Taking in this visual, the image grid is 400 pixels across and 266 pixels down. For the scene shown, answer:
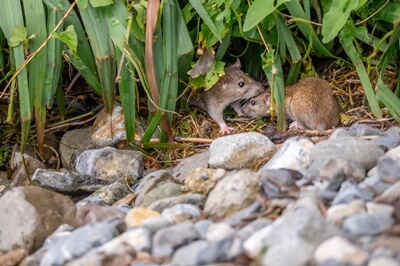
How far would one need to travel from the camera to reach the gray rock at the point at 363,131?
4.44 meters

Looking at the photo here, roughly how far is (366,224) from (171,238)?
699 mm

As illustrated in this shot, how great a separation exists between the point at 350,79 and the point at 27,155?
204cm

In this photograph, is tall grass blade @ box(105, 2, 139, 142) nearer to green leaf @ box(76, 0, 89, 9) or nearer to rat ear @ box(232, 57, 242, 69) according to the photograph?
green leaf @ box(76, 0, 89, 9)

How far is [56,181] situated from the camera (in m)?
4.91

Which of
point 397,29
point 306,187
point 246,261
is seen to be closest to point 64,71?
point 397,29

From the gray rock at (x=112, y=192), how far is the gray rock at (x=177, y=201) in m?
0.73

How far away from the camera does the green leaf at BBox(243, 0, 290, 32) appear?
4723 mm

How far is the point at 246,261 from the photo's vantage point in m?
2.97


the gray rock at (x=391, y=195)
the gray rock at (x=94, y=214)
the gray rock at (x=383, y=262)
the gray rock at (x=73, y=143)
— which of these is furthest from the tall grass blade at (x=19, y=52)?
the gray rock at (x=383, y=262)

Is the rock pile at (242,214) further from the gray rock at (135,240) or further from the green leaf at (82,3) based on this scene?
the green leaf at (82,3)

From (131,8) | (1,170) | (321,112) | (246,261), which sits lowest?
(1,170)

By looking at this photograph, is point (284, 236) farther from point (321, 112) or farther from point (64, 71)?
point (64, 71)

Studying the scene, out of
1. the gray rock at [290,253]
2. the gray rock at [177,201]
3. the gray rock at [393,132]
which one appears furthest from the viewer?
the gray rock at [393,132]

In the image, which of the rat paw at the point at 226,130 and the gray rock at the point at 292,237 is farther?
the rat paw at the point at 226,130
